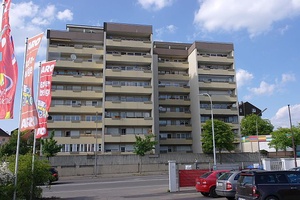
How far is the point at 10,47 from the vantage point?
12039 millimetres

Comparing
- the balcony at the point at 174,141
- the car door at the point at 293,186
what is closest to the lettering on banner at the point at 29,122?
the car door at the point at 293,186

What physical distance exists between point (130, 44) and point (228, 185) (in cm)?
4321

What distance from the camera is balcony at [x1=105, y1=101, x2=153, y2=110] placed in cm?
5071

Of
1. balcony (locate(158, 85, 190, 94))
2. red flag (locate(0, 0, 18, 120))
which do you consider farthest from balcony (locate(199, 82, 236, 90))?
red flag (locate(0, 0, 18, 120))

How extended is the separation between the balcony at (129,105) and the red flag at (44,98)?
33.9 metres

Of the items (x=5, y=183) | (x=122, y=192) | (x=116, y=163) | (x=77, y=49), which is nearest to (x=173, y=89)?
(x=77, y=49)

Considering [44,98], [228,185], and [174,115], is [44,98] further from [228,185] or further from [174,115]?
[174,115]

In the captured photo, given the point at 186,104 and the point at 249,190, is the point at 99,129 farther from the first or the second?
the point at 249,190

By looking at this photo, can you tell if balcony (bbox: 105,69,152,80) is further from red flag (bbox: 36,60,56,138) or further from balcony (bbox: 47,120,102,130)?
red flag (bbox: 36,60,56,138)

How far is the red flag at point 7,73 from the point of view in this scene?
37.3 ft

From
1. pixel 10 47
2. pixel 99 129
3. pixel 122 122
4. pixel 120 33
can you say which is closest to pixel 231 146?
pixel 122 122

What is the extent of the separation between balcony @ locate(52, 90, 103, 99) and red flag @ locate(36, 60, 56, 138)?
34.6m

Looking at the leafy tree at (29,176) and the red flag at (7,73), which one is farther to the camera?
the leafy tree at (29,176)

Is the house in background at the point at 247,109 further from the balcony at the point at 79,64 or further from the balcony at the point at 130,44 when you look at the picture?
the balcony at the point at 79,64
